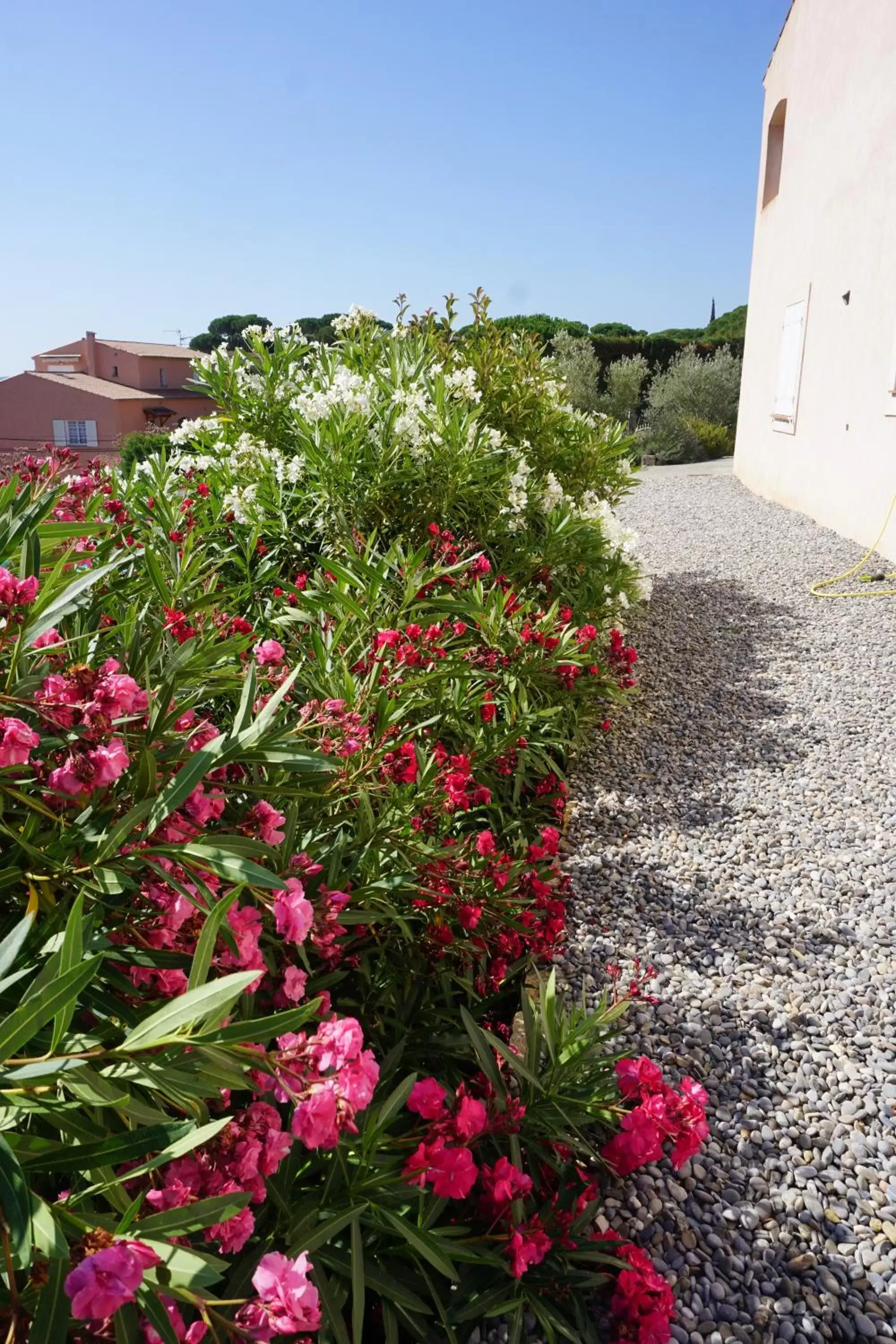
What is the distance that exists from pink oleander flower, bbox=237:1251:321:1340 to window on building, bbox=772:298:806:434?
30.9 ft

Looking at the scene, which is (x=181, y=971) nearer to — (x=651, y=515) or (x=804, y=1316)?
(x=804, y=1316)

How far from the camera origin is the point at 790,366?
366 inches

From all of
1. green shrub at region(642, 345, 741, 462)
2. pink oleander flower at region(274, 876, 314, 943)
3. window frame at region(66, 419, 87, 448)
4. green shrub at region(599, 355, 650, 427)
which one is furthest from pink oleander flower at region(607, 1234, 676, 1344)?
window frame at region(66, 419, 87, 448)

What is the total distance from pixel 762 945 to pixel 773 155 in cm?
1100

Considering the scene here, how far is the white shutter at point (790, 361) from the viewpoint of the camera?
29.1 feet

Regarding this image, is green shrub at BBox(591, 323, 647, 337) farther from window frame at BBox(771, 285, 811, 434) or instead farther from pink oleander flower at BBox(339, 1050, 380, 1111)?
pink oleander flower at BBox(339, 1050, 380, 1111)

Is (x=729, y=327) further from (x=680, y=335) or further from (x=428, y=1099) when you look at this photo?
(x=428, y=1099)

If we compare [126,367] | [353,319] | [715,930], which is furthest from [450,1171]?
[126,367]

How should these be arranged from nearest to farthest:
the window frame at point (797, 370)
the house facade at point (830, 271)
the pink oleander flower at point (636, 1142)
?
the pink oleander flower at point (636, 1142), the house facade at point (830, 271), the window frame at point (797, 370)

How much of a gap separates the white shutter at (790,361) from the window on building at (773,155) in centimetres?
208

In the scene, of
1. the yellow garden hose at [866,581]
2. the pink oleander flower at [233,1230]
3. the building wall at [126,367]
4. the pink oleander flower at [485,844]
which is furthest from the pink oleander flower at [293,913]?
the building wall at [126,367]

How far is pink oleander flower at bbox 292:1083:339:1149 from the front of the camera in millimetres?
868

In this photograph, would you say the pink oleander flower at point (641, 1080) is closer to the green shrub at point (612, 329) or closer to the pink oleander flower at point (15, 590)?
the pink oleander flower at point (15, 590)

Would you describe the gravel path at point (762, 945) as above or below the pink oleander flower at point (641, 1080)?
below
